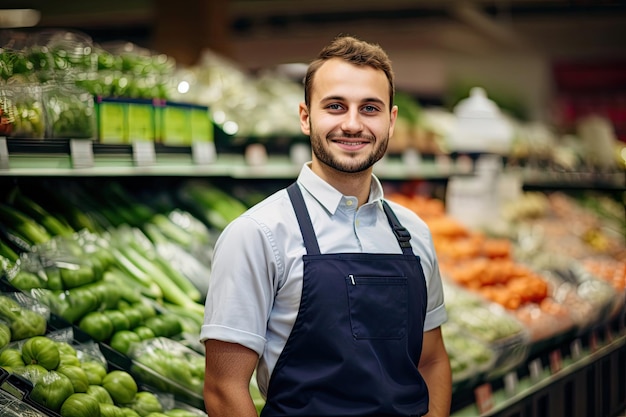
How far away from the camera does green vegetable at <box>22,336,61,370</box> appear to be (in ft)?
7.20

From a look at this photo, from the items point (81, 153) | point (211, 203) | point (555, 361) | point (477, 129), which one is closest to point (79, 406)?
point (81, 153)

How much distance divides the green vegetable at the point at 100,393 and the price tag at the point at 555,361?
2.49m

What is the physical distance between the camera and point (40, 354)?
2197 millimetres

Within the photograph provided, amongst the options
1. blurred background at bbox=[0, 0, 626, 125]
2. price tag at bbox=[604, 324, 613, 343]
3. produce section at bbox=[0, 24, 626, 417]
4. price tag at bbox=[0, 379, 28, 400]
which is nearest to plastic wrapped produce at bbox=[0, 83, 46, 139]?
produce section at bbox=[0, 24, 626, 417]

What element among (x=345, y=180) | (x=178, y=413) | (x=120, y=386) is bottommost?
(x=178, y=413)

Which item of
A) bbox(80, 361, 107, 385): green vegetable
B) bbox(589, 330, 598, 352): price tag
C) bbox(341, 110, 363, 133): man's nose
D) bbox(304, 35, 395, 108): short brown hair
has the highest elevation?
bbox(304, 35, 395, 108): short brown hair

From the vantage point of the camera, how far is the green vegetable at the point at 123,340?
250cm

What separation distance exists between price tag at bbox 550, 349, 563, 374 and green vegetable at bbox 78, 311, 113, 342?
2384 mm

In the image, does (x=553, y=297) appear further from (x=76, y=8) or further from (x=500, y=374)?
(x=76, y=8)

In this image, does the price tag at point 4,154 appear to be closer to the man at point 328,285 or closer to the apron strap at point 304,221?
the man at point 328,285

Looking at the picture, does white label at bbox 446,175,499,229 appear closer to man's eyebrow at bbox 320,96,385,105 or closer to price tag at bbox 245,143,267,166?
price tag at bbox 245,143,267,166

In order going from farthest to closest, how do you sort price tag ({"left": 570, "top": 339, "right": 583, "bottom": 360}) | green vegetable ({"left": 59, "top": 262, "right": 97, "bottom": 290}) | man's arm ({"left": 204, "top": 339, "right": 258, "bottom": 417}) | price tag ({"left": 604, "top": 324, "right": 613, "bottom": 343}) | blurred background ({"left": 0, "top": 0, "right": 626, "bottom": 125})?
1. blurred background ({"left": 0, "top": 0, "right": 626, "bottom": 125})
2. price tag ({"left": 604, "top": 324, "right": 613, "bottom": 343})
3. price tag ({"left": 570, "top": 339, "right": 583, "bottom": 360})
4. green vegetable ({"left": 59, "top": 262, "right": 97, "bottom": 290})
5. man's arm ({"left": 204, "top": 339, "right": 258, "bottom": 417})

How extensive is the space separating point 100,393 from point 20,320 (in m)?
0.29

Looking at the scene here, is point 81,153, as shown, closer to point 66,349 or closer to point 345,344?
point 66,349
